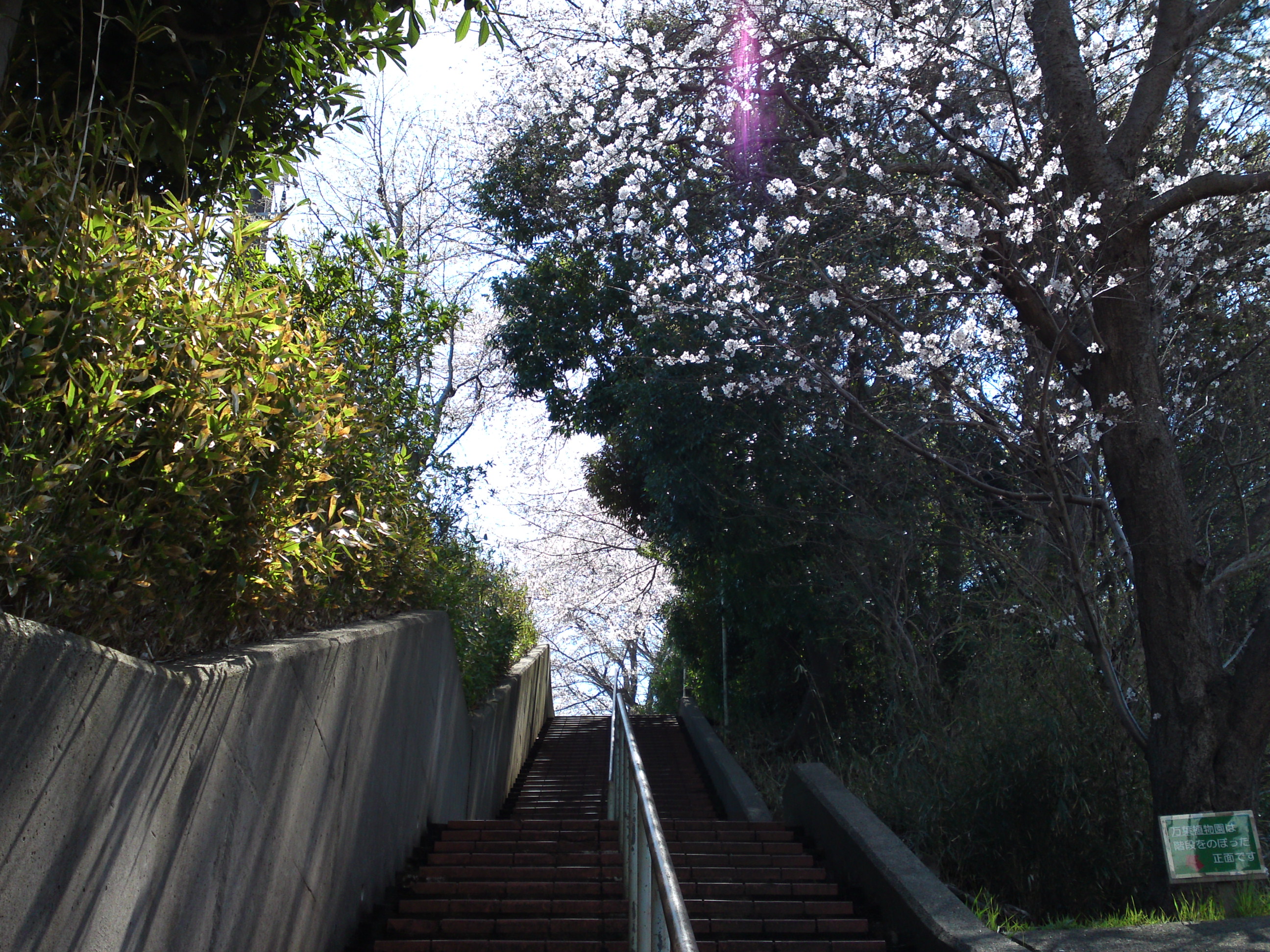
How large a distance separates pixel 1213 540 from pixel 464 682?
6921 millimetres

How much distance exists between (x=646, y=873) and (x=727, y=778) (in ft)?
19.4

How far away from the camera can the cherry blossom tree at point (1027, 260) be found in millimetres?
5914

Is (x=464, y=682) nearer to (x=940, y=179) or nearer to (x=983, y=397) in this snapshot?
(x=983, y=397)

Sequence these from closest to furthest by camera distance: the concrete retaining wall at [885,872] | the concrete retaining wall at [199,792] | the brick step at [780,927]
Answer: the concrete retaining wall at [199,792], the concrete retaining wall at [885,872], the brick step at [780,927]

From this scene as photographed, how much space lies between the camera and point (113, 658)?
221 cm

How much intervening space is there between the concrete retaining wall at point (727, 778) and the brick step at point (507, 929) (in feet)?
9.79

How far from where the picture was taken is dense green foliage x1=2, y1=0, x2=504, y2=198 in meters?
3.08

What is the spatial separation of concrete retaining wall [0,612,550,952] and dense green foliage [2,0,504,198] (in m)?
1.56

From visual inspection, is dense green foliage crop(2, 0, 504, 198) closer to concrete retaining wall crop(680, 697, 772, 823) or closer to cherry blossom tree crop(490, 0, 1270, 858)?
Result: cherry blossom tree crop(490, 0, 1270, 858)

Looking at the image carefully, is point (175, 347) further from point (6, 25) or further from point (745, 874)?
point (745, 874)

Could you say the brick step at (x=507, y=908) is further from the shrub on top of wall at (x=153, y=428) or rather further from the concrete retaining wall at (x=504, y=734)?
the concrete retaining wall at (x=504, y=734)

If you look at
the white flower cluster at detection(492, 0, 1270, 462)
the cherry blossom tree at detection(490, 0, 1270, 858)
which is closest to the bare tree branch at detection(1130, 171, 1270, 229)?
the cherry blossom tree at detection(490, 0, 1270, 858)

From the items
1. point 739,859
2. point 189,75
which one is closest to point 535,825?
point 739,859

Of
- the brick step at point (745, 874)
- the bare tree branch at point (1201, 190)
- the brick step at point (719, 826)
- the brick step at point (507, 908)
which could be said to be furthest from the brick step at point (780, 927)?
the bare tree branch at point (1201, 190)
